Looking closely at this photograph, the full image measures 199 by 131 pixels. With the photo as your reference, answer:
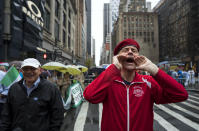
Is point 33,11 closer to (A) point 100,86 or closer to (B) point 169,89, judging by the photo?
(A) point 100,86

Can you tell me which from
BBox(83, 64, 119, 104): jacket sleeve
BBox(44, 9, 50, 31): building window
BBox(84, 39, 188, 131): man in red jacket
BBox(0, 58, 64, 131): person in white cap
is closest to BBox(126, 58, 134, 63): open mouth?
BBox(84, 39, 188, 131): man in red jacket

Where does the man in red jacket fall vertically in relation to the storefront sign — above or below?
below

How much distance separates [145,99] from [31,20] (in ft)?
52.6

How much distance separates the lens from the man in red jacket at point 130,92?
1.59m

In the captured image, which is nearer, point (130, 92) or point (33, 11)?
point (130, 92)

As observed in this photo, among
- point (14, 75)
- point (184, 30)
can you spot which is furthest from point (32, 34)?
point (184, 30)

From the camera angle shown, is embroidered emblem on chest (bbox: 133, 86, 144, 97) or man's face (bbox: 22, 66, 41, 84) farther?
man's face (bbox: 22, 66, 41, 84)

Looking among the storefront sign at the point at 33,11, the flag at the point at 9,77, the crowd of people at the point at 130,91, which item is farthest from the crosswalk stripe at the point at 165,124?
the storefront sign at the point at 33,11

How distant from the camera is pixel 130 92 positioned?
1691 mm

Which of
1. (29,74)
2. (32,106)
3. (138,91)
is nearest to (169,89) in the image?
(138,91)

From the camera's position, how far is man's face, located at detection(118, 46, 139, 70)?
1.64m

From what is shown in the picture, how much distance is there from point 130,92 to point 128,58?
1.34 feet

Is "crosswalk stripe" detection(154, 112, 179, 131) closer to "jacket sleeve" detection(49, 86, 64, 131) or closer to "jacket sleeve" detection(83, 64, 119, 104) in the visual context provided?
"jacket sleeve" detection(49, 86, 64, 131)

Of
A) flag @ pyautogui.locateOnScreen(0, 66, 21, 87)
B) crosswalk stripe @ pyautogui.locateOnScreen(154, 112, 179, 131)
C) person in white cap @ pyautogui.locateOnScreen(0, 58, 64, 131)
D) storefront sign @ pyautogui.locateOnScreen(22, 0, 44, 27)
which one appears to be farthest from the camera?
storefront sign @ pyautogui.locateOnScreen(22, 0, 44, 27)
